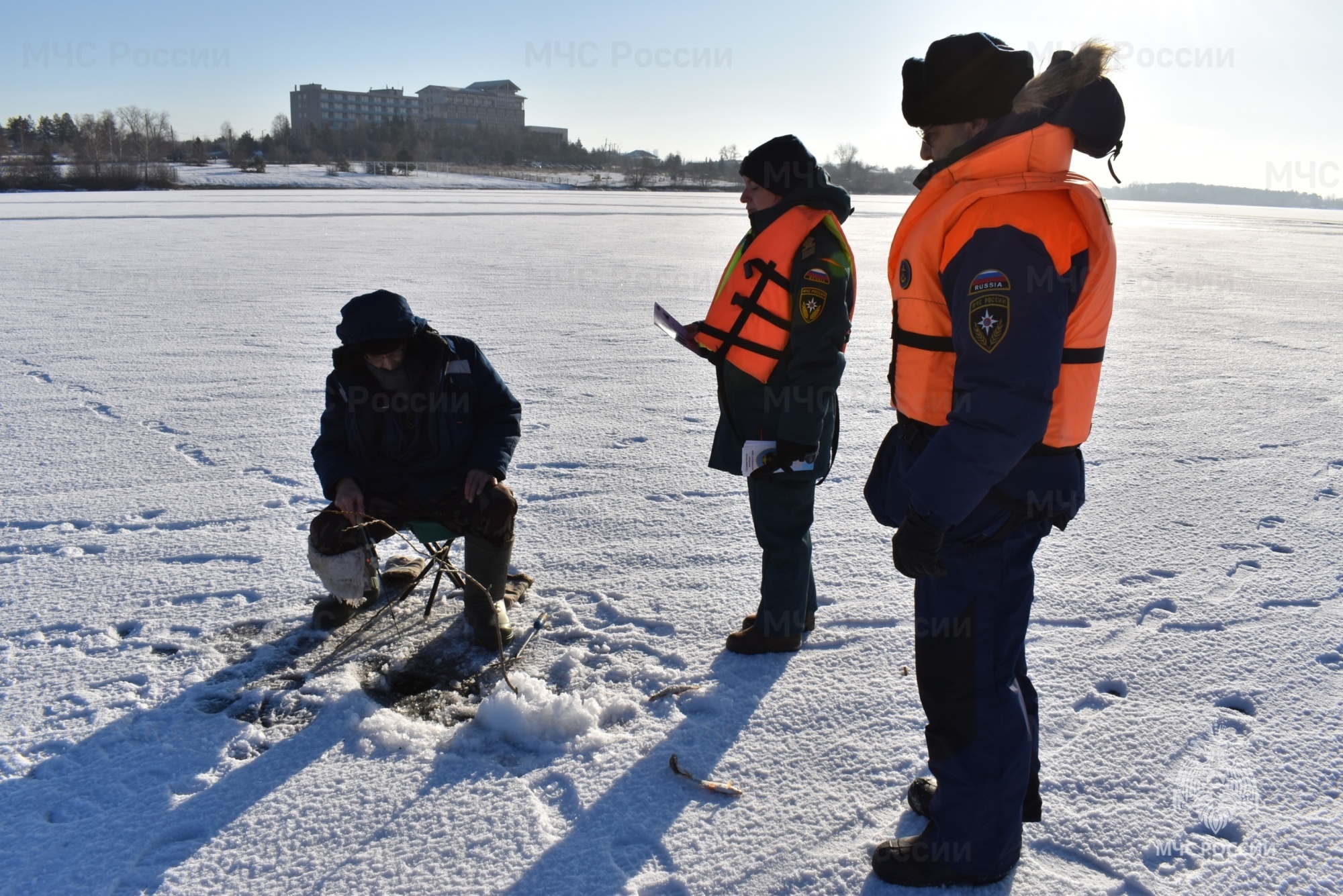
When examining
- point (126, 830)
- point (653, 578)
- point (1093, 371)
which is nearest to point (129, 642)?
point (126, 830)

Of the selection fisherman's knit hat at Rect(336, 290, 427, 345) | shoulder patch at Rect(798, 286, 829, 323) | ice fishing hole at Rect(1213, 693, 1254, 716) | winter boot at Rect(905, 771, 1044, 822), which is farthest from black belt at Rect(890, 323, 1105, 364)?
fisherman's knit hat at Rect(336, 290, 427, 345)

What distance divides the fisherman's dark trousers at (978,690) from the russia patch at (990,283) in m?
0.51

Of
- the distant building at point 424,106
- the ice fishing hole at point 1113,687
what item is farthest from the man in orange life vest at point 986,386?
the distant building at point 424,106

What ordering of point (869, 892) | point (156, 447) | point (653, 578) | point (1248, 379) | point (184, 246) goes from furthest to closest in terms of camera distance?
point (184, 246), point (1248, 379), point (156, 447), point (653, 578), point (869, 892)

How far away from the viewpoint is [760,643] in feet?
9.57

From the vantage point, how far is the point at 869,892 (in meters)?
1.96

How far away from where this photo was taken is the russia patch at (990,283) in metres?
1.54

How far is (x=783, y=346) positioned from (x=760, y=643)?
1028 mm

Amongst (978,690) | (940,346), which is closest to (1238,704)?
(978,690)

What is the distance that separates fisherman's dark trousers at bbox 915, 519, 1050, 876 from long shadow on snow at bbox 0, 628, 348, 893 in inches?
66.0

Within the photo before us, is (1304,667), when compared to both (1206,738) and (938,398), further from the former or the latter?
(938,398)

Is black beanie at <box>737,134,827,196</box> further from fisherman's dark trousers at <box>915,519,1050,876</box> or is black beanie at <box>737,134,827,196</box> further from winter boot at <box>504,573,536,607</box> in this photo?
winter boot at <box>504,573,536,607</box>

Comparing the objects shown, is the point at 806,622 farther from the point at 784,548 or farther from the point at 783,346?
the point at 783,346

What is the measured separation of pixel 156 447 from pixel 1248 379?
25.5 ft
